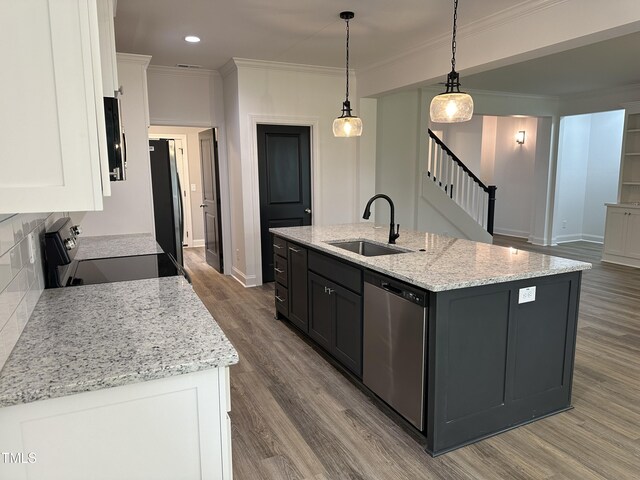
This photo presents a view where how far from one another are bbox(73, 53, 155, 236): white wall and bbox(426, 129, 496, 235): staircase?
12.8 ft

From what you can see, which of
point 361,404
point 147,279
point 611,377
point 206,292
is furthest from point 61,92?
point 206,292

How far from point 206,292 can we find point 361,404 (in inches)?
122

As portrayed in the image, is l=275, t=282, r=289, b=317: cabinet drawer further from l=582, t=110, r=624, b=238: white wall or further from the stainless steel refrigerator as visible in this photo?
l=582, t=110, r=624, b=238: white wall

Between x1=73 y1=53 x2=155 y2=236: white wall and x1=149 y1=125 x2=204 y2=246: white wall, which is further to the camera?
x1=149 y1=125 x2=204 y2=246: white wall


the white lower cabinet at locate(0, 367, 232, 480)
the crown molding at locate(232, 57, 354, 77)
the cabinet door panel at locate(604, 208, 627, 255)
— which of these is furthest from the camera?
the cabinet door panel at locate(604, 208, 627, 255)

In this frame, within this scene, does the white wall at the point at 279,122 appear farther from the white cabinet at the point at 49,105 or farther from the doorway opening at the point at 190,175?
the white cabinet at the point at 49,105

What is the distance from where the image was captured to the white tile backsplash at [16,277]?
4.23 feet


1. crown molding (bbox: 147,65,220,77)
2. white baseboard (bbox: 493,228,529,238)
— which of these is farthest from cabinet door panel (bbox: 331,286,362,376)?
white baseboard (bbox: 493,228,529,238)

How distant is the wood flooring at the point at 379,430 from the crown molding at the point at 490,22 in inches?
106

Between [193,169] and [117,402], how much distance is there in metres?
7.24

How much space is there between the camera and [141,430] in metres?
1.26

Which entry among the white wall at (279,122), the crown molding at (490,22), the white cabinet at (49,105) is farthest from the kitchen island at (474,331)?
the white wall at (279,122)

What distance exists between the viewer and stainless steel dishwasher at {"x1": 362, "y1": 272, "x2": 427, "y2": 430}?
7.38 feet

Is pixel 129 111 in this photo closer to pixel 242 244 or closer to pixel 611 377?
pixel 242 244
